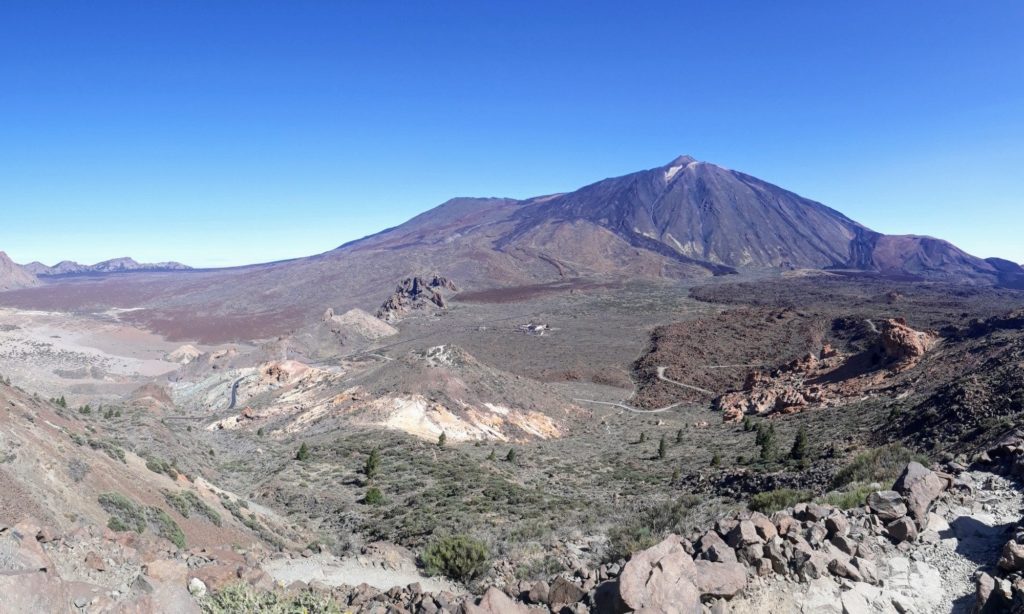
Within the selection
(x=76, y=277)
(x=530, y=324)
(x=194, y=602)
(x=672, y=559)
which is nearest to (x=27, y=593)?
(x=194, y=602)

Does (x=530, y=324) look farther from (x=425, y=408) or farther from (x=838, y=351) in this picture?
(x=425, y=408)

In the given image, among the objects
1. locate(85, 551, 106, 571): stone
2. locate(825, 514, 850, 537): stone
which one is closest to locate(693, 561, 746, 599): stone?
locate(825, 514, 850, 537): stone

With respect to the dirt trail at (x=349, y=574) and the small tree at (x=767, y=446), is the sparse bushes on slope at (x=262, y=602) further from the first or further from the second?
the small tree at (x=767, y=446)

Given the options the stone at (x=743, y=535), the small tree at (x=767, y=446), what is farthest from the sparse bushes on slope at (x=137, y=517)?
the small tree at (x=767, y=446)

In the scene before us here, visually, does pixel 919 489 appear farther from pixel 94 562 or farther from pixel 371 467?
pixel 371 467

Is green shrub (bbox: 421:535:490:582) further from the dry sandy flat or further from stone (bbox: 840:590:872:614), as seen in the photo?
the dry sandy flat

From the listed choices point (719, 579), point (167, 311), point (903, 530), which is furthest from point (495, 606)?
point (167, 311)
